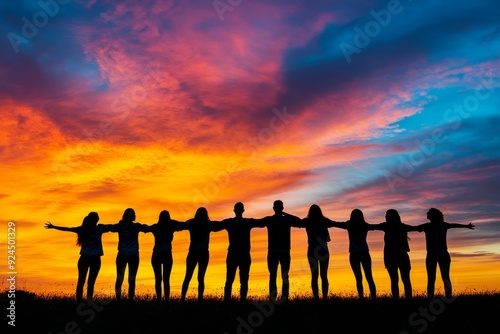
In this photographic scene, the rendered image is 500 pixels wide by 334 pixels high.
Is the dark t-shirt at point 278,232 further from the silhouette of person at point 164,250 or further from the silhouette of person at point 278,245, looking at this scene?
the silhouette of person at point 164,250

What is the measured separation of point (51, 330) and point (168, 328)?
347 centimetres

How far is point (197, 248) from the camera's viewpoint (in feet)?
55.5

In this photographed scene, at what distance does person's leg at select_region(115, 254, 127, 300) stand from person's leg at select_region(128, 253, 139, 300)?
8.1 inches

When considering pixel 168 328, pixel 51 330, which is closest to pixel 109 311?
pixel 51 330

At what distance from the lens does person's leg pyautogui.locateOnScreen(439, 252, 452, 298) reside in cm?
1756

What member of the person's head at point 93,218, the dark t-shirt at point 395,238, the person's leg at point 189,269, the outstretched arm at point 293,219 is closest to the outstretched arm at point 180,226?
the person's leg at point 189,269

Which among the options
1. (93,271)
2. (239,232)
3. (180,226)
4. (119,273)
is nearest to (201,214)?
(180,226)

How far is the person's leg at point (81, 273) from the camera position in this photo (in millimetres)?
17422

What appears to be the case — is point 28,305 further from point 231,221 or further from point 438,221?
point 438,221

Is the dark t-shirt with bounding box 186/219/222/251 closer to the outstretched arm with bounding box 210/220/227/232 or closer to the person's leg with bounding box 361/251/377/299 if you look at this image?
the outstretched arm with bounding box 210/220/227/232

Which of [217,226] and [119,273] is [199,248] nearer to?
[217,226]

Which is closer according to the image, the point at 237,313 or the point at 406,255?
the point at 237,313

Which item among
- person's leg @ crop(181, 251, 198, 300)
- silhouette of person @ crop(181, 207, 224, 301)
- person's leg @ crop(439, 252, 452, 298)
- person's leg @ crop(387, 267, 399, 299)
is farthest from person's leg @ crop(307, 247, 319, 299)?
person's leg @ crop(439, 252, 452, 298)

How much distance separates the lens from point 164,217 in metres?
17.5
